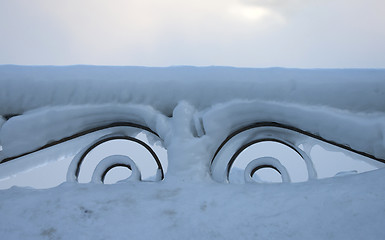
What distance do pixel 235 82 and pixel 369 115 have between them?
0.38 meters

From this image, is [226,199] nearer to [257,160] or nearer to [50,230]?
[257,160]

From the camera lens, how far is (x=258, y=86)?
1.08 metres

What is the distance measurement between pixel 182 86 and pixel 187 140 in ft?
0.60

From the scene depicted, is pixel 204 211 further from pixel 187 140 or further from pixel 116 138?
pixel 116 138

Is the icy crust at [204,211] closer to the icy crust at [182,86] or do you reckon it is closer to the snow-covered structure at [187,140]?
the snow-covered structure at [187,140]

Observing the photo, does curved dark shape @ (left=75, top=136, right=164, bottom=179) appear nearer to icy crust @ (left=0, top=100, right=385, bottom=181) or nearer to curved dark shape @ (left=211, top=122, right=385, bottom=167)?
icy crust @ (left=0, top=100, right=385, bottom=181)

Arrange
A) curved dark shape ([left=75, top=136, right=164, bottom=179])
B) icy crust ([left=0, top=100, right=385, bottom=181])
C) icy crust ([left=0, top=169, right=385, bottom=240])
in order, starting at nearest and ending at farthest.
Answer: icy crust ([left=0, top=169, right=385, bottom=240]) < icy crust ([left=0, top=100, right=385, bottom=181]) < curved dark shape ([left=75, top=136, right=164, bottom=179])

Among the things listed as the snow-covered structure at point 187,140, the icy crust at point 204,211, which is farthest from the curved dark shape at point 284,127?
the icy crust at point 204,211

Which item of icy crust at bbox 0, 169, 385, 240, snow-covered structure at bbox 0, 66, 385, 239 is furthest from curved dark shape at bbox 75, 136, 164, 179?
icy crust at bbox 0, 169, 385, 240

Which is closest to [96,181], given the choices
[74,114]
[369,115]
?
[74,114]

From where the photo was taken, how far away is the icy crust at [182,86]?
3.50 ft

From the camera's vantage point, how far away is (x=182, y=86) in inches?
43.1

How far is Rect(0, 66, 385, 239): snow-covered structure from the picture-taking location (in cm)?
82

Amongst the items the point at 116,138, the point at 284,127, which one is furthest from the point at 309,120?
the point at 116,138
